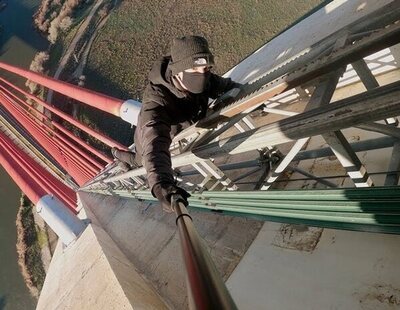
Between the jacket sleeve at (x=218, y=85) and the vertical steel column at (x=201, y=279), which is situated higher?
the jacket sleeve at (x=218, y=85)

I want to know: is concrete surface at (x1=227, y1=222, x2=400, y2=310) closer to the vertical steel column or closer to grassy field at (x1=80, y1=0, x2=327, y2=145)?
the vertical steel column

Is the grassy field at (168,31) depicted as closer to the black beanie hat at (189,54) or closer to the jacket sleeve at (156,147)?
the black beanie hat at (189,54)

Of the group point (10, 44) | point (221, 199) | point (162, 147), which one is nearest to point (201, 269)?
point (162, 147)

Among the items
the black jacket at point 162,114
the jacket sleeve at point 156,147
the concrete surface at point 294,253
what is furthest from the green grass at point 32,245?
the jacket sleeve at point 156,147

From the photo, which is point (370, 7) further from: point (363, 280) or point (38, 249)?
point (38, 249)

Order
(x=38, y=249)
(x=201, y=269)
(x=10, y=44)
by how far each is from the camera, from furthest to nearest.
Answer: (x=10, y=44), (x=38, y=249), (x=201, y=269)

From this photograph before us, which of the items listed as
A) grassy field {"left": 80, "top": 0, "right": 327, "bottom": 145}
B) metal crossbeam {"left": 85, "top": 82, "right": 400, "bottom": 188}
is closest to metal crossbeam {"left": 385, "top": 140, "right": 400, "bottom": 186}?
metal crossbeam {"left": 85, "top": 82, "right": 400, "bottom": 188}

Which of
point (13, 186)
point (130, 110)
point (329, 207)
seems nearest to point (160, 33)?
point (13, 186)
